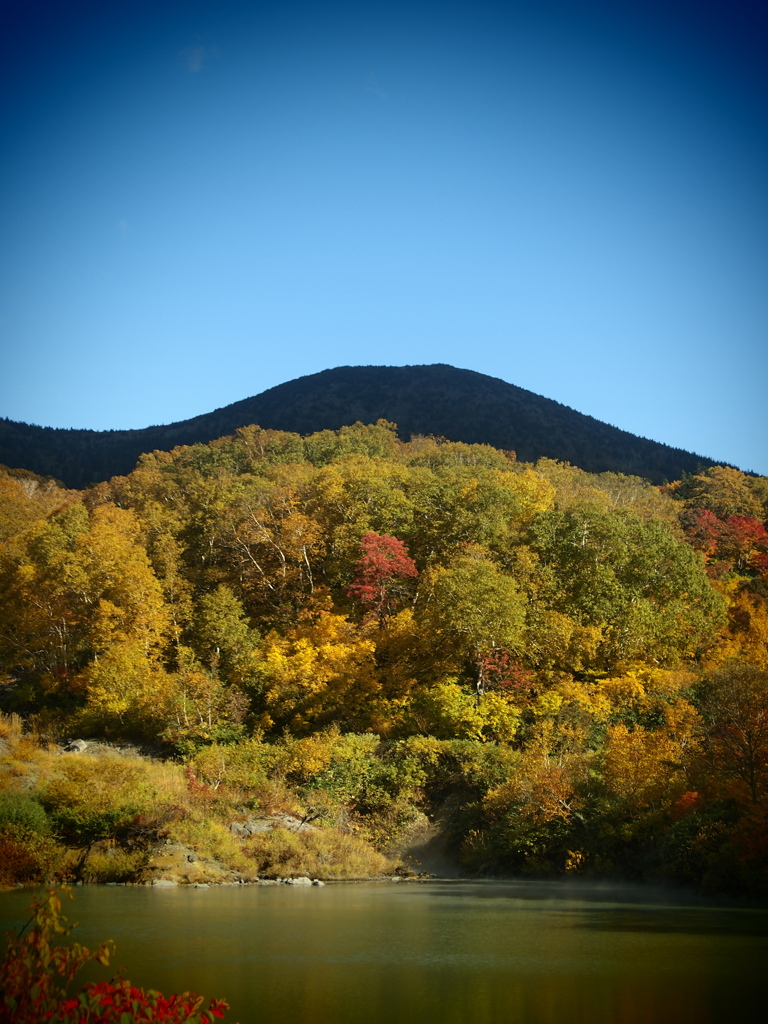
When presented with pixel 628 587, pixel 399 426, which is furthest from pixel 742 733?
pixel 399 426

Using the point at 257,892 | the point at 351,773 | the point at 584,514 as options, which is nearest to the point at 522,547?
the point at 584,514

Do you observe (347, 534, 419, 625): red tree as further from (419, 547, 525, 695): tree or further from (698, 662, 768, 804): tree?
(698, 662, 768, 804): tree

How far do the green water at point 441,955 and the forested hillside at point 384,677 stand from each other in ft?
11.5

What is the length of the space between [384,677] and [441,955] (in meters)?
24.9

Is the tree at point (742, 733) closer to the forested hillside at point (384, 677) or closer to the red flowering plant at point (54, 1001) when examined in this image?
the forested hillside at point (384, 677)

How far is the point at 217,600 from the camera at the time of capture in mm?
42000

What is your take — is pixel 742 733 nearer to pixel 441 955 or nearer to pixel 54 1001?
pixel 441 955

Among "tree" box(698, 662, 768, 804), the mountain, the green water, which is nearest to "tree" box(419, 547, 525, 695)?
"tree" box(698, 662, 768, 804)

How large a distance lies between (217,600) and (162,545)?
25.4 feet

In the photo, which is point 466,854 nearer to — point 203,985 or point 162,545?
point 203,985

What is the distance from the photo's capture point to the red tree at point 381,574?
41.2 metres

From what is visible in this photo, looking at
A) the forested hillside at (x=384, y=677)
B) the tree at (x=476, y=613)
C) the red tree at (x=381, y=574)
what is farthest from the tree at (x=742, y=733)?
the red tree at (x=381, y=574)

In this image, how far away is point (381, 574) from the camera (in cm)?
4122

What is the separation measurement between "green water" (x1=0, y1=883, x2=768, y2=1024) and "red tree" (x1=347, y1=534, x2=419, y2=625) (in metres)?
20.3
